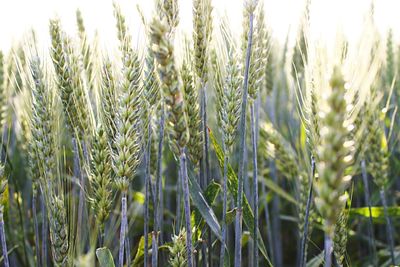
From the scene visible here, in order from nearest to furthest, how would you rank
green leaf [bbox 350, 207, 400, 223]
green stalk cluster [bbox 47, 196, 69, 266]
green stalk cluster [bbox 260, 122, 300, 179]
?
1. green stalk cluster [bbox 47, 196, 69, 266]
2. green leaf [bbox 350, 207, 400, 223]
3. green stalk cluster [bbox 260, 122, 300, 179]

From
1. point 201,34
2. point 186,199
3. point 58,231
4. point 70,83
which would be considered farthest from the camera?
point 70,83

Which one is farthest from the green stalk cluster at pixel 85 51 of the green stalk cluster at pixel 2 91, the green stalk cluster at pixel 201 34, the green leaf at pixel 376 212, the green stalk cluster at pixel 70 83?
the green leaf at pixel 376 212

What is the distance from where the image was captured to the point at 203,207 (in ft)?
6.95

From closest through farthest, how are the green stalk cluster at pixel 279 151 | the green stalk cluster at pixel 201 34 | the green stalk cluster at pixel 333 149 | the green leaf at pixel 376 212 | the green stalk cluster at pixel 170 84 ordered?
the green stalk cluster at pixel 333 149
the green stalk cluster at pixel 170 84
the green stalk cluster at pixel 201 34
the green leaf at pixel 376 212
the green stalk cluster at pixel 279 151

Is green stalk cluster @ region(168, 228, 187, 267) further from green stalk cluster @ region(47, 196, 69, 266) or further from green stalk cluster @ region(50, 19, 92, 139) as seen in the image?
green stalk cluster @ region(50, 19, 92, 139)

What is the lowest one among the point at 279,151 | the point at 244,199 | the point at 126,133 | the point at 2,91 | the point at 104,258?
the point at 104,258

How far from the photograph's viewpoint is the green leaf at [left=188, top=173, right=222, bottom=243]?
6.86 ft

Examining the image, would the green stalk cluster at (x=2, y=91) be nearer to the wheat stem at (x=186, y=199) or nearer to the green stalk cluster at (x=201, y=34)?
the green stalk cluster at (x=201, y=34)

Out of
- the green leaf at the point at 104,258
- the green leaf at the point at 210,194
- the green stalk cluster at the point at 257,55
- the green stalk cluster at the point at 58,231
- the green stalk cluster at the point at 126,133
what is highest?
the green stalk cluster at the point at 257,55

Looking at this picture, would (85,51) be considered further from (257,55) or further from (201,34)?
(257,55)

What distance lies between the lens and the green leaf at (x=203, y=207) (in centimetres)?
209

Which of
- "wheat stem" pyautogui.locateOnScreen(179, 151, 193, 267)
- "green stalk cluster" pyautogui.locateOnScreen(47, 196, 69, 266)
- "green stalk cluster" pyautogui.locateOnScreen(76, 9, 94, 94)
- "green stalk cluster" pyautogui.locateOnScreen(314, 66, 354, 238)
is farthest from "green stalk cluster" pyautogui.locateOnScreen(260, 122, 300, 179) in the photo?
"green stalk cluster" pyautogui.locateOnScreen(314, 66, 354, 238)

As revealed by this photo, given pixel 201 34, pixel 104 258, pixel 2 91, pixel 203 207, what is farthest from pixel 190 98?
pixel 2 91

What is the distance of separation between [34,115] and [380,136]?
1.64m
